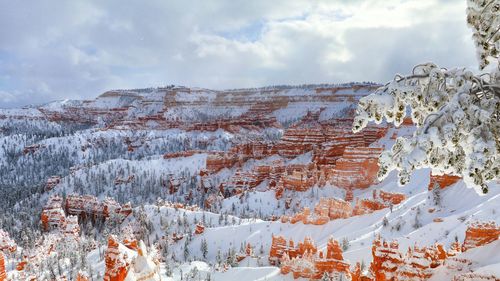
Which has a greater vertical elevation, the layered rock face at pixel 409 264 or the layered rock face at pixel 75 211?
the layered rock face at pixel 409 264

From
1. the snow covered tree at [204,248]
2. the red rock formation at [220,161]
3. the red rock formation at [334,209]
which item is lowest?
the snow covered tree at [204,248]

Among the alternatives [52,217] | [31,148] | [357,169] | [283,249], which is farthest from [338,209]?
[31,148]

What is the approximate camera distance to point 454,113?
7469 millimetres

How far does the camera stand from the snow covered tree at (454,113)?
7473 mm

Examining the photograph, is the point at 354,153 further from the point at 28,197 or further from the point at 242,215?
the point at 28,197

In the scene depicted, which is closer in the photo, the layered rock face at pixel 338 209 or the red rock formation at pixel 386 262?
the red rock formation at pixel 386 262

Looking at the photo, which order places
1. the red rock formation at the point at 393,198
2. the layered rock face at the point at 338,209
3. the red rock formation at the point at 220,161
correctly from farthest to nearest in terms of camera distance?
the red rock formation at the point at 220,161 → the red rock formation at the point at 393,198 → the layered rock face at the point at 338,209

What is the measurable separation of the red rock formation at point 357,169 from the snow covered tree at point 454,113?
77.8m

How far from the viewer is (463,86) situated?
796 cm

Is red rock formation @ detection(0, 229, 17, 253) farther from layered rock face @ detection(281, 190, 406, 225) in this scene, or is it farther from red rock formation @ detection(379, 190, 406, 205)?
red rock formation @ detection(379, 190, 406, 205)

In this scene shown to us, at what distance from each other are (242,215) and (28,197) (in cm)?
7007

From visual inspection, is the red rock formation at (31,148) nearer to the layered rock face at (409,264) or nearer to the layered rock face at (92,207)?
the layered rock face at (92,207)

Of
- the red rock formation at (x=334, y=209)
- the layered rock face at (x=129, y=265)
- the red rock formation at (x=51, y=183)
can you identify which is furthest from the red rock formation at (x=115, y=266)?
the red rock formation at (x=51, y=183)

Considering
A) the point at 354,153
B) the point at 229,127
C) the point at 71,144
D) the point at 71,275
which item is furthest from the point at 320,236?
the point at 71,144
